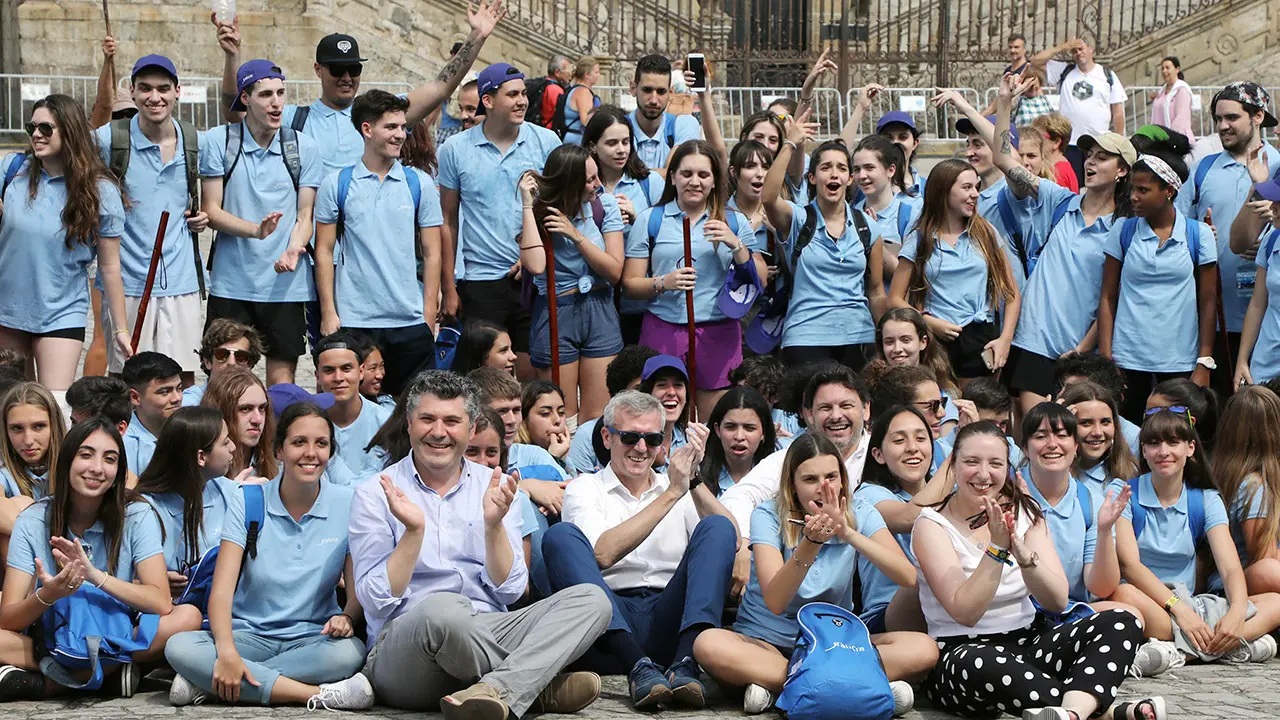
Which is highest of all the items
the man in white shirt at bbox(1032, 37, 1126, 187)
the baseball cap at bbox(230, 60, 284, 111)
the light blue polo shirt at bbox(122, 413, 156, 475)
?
the man in white shirt at bbox(1032, 37, 1126, 187)

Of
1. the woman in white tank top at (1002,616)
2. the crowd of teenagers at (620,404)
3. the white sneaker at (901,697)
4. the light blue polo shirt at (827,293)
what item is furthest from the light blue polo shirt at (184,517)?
the light blue polo shirt at (827,293)

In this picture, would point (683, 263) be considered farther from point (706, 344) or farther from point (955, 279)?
point (955, 279)

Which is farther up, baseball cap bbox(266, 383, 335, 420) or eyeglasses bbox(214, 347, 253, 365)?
eyeglasses bbox(214, 347, 253, 365)

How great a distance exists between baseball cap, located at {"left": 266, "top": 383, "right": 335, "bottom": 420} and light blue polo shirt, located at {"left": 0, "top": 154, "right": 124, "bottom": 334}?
4.07 ft

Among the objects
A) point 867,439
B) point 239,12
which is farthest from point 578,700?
point 239,12

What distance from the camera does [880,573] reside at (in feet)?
25.8

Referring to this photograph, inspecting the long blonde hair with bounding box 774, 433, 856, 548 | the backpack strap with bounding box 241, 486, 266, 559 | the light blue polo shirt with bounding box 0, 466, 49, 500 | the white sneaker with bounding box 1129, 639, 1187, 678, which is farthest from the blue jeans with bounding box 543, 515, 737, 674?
the light blue polo shirt with bounding box 0, 466, 49, 500

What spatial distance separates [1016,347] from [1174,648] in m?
2.47

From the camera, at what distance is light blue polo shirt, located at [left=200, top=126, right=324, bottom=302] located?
9.56 metres

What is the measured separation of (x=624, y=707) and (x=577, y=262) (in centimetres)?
311

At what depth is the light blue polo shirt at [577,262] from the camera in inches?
382

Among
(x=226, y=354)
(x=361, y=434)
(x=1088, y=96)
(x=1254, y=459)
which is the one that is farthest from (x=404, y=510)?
Answer: (x=1088, y=96)

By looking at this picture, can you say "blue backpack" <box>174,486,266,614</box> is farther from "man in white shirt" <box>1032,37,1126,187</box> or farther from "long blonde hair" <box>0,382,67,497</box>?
"man in white shirt" <box>1032,37,1126,187</box>

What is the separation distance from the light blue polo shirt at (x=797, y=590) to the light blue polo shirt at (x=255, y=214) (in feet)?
10.7
